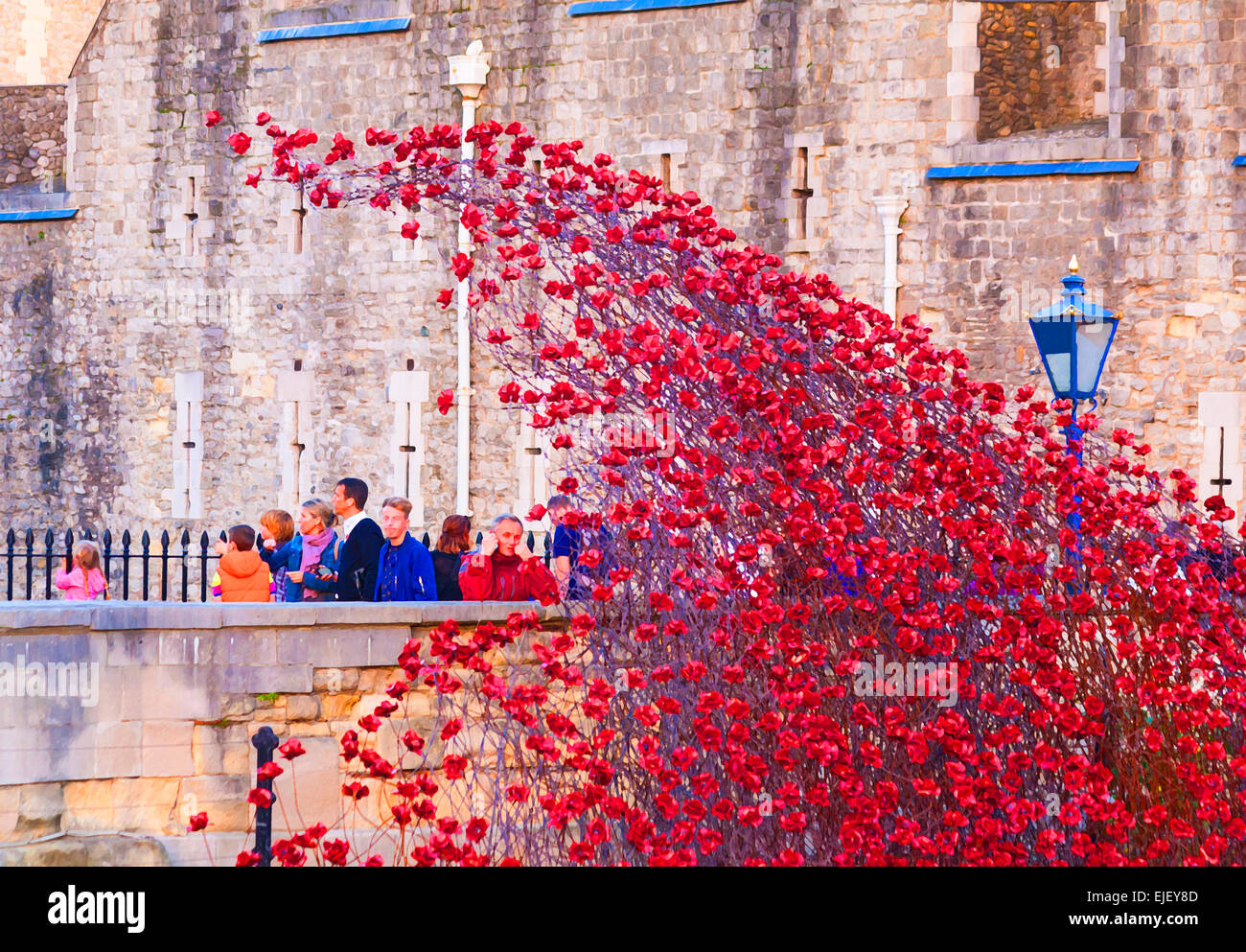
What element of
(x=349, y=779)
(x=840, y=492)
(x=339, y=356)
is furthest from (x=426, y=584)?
(x=339, y=356)

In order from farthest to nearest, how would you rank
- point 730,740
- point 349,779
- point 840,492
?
point 349,779 < point 840,492 < point 730,740

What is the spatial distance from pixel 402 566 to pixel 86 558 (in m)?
3.60

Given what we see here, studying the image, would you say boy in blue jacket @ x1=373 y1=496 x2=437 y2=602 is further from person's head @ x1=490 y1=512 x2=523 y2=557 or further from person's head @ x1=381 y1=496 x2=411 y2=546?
person's head @ x1=490 y1=512 x2=523 y2=557

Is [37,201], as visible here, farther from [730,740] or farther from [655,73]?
[730,740]

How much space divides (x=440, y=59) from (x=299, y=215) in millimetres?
2107

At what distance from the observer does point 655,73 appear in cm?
1489

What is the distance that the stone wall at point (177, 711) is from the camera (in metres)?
6.10

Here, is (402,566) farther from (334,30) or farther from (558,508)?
(334,30)

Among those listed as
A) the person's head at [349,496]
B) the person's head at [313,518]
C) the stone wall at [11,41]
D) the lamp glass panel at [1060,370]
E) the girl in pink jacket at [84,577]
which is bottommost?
the girl in pink jacket at [84,577]

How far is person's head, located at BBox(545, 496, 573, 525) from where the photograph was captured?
561 centimetres

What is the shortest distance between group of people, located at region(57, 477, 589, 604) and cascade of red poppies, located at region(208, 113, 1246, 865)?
71 centimetres

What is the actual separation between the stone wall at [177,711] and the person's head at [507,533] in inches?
29.1

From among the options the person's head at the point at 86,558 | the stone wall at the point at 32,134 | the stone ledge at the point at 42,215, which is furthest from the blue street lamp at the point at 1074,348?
the stone wall at the point at 32,134

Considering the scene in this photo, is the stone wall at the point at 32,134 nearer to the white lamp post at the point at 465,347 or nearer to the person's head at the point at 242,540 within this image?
the white lamp post at the point at 465,347
